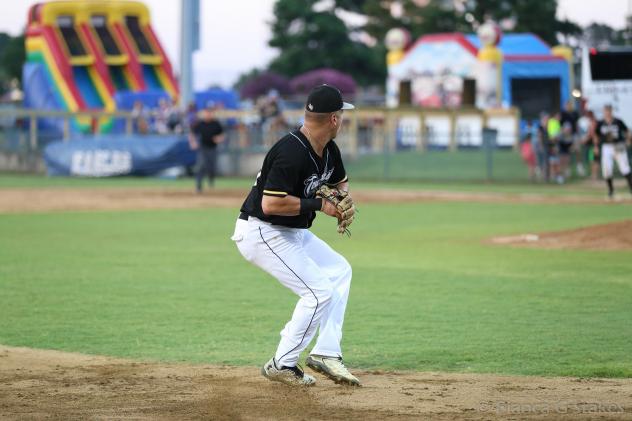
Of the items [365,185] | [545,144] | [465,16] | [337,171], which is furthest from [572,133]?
[465,16]

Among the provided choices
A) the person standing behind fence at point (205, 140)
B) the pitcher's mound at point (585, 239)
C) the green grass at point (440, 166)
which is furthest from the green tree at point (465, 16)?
the pitcher's mound at point (585, 239)

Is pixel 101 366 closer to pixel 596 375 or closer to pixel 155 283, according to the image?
pixel 596 375

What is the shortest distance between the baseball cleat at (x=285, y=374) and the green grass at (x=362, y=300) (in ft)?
3.25

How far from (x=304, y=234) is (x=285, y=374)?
0.99 meters

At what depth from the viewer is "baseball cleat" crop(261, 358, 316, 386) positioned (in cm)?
754

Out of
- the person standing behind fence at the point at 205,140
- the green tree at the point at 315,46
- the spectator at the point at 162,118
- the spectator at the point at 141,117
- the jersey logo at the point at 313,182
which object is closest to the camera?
the jersey logo at the point at 313,182

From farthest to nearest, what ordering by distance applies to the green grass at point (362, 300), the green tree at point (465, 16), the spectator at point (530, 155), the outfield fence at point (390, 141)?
the green tree at point (465, 16), the outfield fence at point (390, 141), the spectator at point (530, 155), the green grass at point (362, 300)

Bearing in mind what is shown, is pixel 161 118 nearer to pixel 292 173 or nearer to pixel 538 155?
pixel 538 155

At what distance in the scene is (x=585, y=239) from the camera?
669 inches

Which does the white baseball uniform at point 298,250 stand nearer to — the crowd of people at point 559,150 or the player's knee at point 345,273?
the player's knee at point 345,273

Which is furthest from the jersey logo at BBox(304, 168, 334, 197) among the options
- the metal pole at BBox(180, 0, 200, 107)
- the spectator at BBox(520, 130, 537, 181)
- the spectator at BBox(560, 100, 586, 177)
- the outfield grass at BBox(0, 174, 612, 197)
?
the metal pole at BBox(180, 0, 200, 107)

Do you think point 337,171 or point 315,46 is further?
point 315,46

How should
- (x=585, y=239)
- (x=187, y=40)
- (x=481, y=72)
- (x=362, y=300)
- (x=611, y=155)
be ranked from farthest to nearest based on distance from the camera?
(x=481, y=72)
(x=187, y=40)
(x=611, y=155)
(x=585, y=239)
(x=362, y=300)

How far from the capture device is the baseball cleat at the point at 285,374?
7.54 meters
